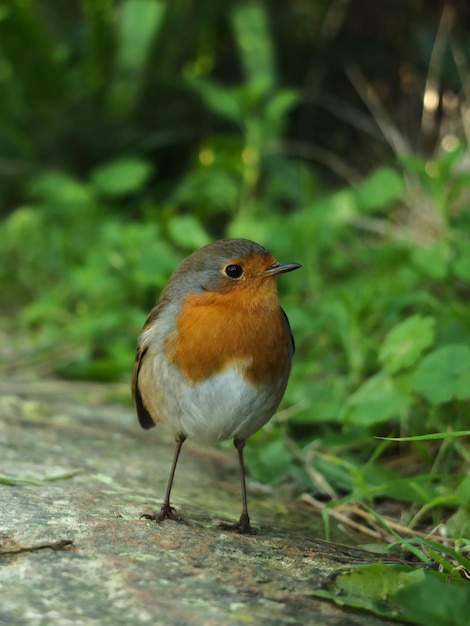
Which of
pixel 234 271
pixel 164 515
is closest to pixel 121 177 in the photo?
pixel 234 271

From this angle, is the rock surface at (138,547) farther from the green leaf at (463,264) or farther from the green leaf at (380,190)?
the green leaf at (380,190)

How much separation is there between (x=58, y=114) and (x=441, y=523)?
5.36 meters

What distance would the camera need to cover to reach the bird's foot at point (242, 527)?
2384 millimetres

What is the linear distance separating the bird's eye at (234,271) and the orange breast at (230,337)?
7 centimetres

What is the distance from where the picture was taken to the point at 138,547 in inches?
79.8

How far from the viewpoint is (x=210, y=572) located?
193cm

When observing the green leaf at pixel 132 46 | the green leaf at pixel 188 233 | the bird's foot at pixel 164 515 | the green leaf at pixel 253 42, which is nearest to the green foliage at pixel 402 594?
the bird's foot at pixel 164 515

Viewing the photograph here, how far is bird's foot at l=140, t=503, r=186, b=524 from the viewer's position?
234 centimetres

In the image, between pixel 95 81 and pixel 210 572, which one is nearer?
pixel 210 572

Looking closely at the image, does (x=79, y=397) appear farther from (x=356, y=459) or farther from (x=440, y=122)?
(x=440, y=122)

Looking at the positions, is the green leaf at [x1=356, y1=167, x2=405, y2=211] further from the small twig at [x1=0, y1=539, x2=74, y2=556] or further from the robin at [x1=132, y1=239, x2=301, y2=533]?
the small twig at [x1=0, y1=539, x2=74, y2=556]

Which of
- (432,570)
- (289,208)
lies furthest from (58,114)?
(432,570)

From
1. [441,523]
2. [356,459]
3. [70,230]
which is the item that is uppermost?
[70,230]

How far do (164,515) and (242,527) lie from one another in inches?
8.2
